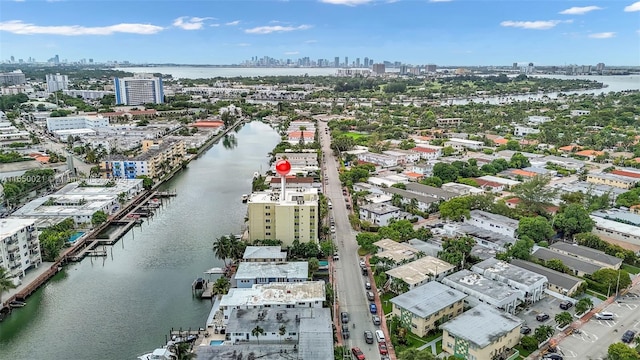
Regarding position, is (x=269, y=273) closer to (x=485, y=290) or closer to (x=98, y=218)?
(x=485, y=290)

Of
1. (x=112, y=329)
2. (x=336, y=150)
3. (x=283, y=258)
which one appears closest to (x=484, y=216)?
(x=283, y=258)

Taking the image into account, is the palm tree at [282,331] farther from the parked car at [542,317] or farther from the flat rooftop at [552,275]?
the flat rooftop at [552,275]

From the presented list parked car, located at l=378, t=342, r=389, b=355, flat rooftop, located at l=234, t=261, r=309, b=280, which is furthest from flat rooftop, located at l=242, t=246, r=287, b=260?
parked car, located at l=378, t=342, r=389, b=355

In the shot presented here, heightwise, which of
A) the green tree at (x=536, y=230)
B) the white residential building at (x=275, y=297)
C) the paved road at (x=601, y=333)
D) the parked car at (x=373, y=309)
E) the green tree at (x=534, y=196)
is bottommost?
the paved road at (x=601, y=333)

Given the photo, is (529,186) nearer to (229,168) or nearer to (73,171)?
(229,168)

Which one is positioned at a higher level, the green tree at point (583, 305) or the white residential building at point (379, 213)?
the white residential building at point (379, 213)

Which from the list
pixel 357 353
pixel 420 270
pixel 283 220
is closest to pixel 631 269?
pixel 420 270

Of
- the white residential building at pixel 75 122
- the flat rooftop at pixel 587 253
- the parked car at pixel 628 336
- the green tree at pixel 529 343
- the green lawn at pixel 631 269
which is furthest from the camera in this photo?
the white residential building at pixel 75 122

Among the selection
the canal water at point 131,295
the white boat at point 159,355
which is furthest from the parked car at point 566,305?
the white boat at point 159,355
